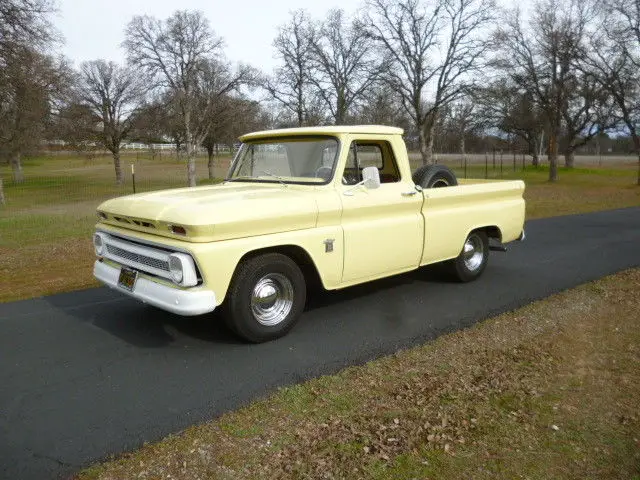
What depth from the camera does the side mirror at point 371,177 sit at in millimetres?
4918

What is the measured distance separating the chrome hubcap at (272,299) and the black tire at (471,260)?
2.73m

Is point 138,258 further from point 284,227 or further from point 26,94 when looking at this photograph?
point 26,94

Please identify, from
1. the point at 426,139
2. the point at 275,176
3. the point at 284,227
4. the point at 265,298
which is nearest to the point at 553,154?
the point at 426,139

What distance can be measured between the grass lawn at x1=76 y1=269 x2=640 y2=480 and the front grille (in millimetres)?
1442

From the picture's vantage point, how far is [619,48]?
26.2 metres

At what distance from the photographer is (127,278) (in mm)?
4445

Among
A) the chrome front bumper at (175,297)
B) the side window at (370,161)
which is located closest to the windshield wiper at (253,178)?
the side window at (370,161)

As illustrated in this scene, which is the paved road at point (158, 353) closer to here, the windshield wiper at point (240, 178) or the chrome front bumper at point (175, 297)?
the chrome front bumper at point (175, 297)

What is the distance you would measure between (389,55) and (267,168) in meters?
26.6

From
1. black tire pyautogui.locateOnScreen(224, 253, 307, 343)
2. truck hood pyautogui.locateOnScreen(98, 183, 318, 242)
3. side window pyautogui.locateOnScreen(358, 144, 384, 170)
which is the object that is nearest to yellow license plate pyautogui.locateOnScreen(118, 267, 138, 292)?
truck hood pyautogui.locateOnScreen(98, 183, 318, 242)

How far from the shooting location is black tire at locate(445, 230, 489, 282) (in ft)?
21.3

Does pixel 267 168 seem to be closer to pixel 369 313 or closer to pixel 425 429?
pixel 369 313

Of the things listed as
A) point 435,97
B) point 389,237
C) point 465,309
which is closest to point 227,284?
point 389,237

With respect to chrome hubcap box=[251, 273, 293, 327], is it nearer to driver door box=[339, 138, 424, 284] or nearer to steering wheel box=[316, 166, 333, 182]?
driver door box=[339, 138, 424, 284]
